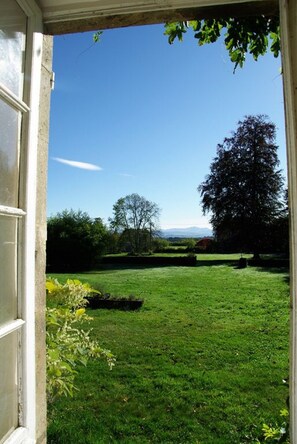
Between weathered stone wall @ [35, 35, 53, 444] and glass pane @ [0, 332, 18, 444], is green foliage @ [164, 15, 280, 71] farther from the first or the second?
glass pane @ [0, 332, 18, 444]

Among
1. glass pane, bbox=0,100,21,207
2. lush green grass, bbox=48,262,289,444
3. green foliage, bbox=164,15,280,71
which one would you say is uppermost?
green foliage, bbox=164,15,280,71

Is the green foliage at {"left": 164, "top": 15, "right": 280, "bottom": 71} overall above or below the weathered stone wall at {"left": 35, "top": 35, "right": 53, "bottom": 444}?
above

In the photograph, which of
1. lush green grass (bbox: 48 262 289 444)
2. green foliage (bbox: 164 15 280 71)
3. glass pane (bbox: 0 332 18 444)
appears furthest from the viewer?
lush green grass (bbox: 48 262 289 444)

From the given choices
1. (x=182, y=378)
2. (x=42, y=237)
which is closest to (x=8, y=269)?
(x=42, y=237)

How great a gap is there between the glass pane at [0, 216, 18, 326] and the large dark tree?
54.5 ft

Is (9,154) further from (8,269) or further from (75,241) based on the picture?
(75,241)

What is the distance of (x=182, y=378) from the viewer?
3.76 m

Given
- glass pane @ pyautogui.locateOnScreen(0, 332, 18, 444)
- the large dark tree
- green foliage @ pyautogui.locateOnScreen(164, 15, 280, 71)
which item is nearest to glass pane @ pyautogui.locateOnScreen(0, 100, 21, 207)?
glass pane @ pyautogui.locateOnScreen(0, 332, 18, 444)

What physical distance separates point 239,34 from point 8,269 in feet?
5.56

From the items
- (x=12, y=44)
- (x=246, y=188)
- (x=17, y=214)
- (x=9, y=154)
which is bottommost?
(x=17, y=214)

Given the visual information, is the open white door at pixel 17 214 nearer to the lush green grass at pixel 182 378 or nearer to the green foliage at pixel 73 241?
the lush green grass at pixel 182 378

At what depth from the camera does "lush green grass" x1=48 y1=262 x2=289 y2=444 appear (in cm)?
273

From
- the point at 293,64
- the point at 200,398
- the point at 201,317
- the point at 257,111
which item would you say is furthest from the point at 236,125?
the point at 293,64

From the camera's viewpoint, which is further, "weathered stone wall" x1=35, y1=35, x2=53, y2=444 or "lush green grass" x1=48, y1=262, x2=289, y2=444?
"lush green grass" x1=48, y1=262, x2=289, y2=444
